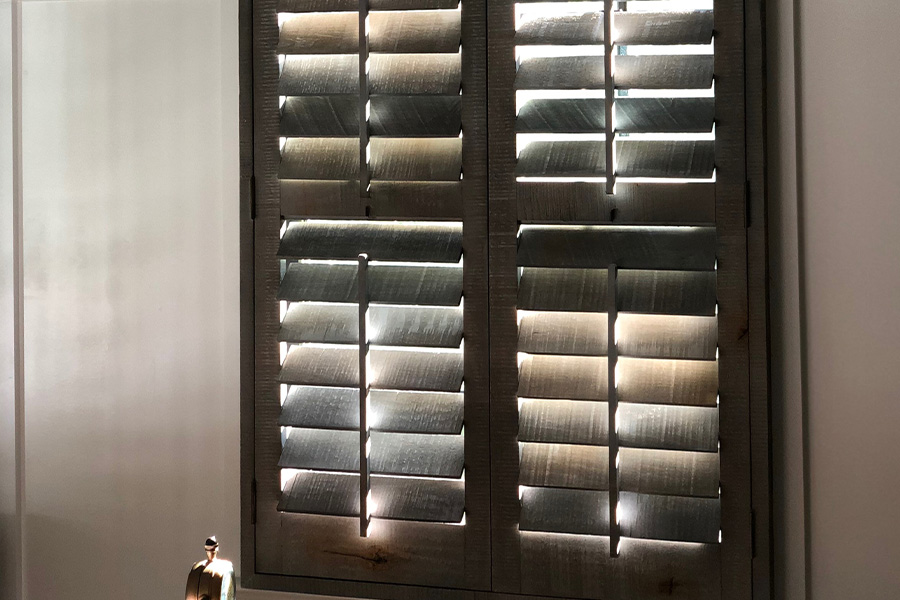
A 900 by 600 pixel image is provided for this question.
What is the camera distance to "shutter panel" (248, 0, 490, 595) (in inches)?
59.9

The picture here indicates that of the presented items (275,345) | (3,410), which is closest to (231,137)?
(275,345)

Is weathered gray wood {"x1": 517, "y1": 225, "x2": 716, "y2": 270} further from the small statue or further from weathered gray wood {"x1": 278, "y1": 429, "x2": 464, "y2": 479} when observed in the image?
the small statue

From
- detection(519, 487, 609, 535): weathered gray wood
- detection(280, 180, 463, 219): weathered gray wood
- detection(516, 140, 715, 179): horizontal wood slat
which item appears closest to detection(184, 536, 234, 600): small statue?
detection(519, 487, 609, 535): weathered gray wood

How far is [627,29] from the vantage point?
1.44m

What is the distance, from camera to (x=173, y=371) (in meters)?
1.75

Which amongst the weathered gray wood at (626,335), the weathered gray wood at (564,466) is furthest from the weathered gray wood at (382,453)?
the weathered gray wood at (626,335)

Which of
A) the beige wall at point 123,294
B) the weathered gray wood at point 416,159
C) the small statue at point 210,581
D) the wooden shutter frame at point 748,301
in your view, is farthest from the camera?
the beige wall at point 123,294

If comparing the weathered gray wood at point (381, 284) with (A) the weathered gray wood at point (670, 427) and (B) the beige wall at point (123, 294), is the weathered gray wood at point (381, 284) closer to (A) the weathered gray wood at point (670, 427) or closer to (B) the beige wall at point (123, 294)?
(B) the beige wall at point (123, 294)

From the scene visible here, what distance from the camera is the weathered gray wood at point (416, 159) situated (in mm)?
1521

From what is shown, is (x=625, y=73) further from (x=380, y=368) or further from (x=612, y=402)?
(x=380, y=368)

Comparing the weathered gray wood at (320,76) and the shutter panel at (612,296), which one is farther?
the weathered gray wood at (320,76)

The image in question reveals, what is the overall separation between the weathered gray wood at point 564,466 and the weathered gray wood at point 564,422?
3 centimetres

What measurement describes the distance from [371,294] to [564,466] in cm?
43

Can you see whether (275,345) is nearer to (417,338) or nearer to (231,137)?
(417,338)
